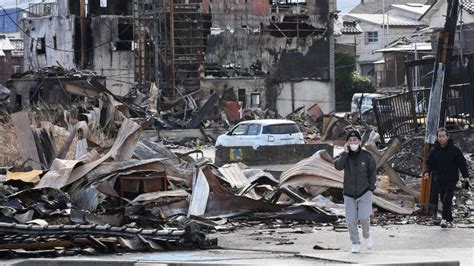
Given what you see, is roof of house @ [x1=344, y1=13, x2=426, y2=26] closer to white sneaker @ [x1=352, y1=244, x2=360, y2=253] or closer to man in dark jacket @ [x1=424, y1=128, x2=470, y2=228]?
man in dark jacket @ [x1=424, y1=128, x2=470, y2=228]

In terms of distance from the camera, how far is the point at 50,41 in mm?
74688

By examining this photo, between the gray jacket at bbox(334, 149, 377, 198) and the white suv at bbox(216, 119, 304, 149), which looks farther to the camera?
the white suv at bbox(216, 119, 304, 149)

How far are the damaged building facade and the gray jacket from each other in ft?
178

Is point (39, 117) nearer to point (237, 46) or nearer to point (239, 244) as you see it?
point (239, 244)

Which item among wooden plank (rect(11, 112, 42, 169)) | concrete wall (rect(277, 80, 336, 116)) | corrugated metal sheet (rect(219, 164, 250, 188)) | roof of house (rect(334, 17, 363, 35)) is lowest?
concrete wall (rect(277, 80, 336, 116))

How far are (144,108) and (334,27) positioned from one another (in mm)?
23260

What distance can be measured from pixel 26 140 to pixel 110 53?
1878 inches

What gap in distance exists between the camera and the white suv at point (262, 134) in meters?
38.4

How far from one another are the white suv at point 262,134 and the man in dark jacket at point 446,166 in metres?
21.4

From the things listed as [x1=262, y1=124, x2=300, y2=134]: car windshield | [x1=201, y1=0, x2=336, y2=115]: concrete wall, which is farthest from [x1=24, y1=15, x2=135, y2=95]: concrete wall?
[x1=262, y1=124, x2=300, y2=134]: car windshield

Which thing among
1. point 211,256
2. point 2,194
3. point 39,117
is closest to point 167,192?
point 2,194

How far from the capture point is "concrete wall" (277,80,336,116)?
68.6 meters

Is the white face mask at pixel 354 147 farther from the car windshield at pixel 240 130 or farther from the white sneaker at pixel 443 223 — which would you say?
the car windshield at pixel 240 130

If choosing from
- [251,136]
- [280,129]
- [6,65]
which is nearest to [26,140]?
[251,136]
